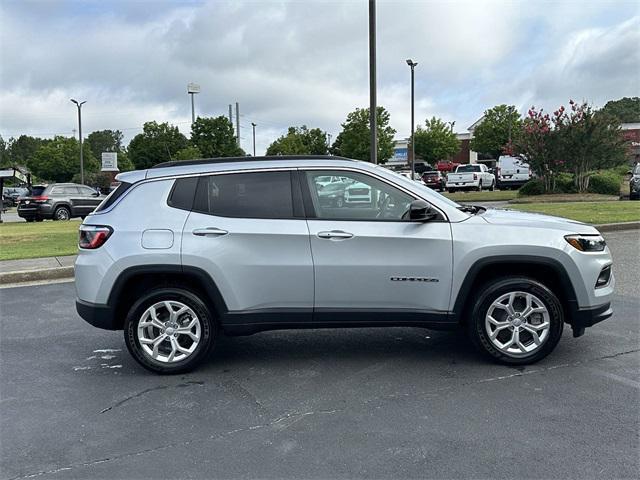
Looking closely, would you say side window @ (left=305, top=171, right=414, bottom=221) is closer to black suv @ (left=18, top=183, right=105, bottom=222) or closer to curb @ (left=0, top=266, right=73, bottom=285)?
curb @ (left=0, top=266, right=73, bottom=285)

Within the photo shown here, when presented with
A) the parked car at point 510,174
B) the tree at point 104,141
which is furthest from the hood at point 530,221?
the tree at point 104,141

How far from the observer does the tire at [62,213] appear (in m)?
23.0

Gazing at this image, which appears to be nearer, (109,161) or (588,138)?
(588,138)

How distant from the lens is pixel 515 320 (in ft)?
15.3

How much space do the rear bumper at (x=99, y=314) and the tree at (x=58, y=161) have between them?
7000 cm

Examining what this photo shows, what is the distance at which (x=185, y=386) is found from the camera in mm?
4473

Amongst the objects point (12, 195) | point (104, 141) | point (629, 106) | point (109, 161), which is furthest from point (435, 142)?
point (104, 141)

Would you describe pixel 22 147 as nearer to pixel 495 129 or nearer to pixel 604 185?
pixel 495 129

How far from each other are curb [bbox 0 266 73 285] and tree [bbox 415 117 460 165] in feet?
202

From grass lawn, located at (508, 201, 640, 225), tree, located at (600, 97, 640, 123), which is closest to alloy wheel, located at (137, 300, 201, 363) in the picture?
grass lawn, located at (508, 201, 640, 225)

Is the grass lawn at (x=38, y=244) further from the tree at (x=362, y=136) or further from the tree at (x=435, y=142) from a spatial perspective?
the tree at (x=435, y=142)

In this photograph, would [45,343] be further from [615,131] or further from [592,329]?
[615,131]

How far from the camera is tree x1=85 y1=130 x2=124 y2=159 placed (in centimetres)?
13965

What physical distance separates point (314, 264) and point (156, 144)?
69882 millimetres
